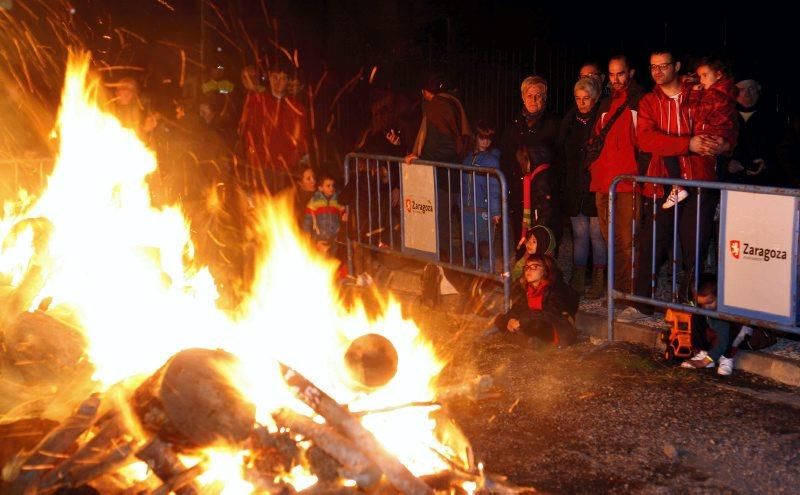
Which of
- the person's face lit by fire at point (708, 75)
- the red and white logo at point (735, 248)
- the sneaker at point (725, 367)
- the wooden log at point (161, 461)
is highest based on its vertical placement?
the person's face lit by fire at point (708, 75)

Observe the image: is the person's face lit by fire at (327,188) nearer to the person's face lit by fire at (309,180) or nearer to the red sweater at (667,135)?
the person's face lit by fire at (309,180)

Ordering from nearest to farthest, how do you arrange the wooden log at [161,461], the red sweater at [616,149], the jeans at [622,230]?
the wooden log at [161,461] → the jeans at [622,230] → the red sweater at [616,149]

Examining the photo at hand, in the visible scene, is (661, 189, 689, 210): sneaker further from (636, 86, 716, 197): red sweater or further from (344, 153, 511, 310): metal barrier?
(344, 153, 511, 310): metal barrier

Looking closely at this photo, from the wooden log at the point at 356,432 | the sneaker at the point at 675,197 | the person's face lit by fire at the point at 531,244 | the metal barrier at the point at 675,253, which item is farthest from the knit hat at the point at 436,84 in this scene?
the wooden log at the point at 356,432

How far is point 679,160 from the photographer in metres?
8.44

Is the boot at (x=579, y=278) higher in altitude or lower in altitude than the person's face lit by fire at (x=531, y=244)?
lower

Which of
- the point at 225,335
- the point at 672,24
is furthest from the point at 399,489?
the point at 672,24

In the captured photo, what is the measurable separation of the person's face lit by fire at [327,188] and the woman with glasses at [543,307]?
115 inches

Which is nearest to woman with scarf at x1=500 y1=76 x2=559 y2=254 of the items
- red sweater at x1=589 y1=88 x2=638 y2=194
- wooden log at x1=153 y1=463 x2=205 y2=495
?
red sweater at x1=589 y1=88 x2=638 y2=194

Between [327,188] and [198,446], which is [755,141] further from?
[198,446]

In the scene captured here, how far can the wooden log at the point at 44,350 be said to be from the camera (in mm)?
7258

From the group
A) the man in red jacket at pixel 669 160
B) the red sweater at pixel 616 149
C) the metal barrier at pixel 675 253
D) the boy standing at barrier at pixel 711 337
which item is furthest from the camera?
the red sweater at pixel 616 149

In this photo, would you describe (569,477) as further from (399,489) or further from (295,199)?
(295,199)

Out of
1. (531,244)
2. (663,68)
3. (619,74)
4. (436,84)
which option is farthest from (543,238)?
(436,84)
